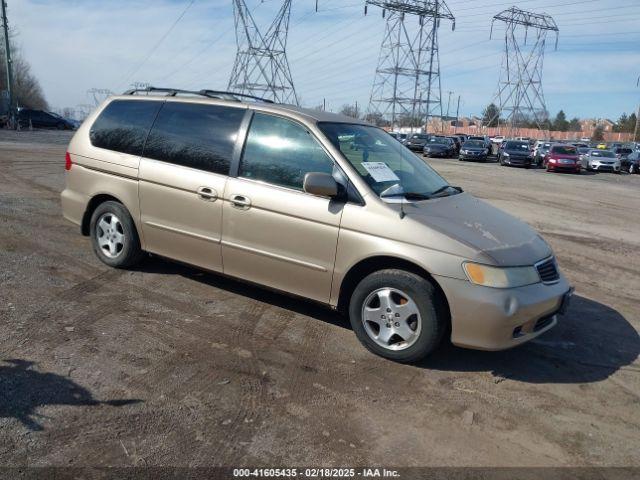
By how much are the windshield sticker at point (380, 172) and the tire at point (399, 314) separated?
84 cm

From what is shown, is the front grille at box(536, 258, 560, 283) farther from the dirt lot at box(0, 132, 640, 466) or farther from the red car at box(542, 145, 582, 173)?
the red car at box(542, 145, 582, 173)

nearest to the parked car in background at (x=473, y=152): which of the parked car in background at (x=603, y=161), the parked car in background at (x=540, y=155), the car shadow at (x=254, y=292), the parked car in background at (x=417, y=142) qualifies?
the parked car in background at (x=540, y=155)

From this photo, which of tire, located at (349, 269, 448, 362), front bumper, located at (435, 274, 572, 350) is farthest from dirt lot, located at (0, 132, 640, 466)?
front bumper, located at (435, 274, 572, 350)

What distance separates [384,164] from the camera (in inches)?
184

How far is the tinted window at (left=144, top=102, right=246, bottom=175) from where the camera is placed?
485 centimetres

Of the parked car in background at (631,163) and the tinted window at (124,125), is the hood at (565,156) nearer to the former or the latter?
the parked car in background at (631,163)

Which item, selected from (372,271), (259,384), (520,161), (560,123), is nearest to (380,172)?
(372,271)

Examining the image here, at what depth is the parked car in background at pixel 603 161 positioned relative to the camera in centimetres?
3475

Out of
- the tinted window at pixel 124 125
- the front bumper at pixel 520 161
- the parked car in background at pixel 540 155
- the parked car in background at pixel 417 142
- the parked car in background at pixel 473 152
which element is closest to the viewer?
the tinted window at pixel 124 125

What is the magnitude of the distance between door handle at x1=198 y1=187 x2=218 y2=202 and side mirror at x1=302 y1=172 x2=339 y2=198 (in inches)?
39.9

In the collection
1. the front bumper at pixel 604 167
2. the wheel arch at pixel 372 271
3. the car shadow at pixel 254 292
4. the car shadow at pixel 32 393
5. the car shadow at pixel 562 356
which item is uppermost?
the front bumper at pixel 604 167

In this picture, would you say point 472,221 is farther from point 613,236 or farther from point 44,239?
point 613,236

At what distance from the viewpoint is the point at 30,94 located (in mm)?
88125

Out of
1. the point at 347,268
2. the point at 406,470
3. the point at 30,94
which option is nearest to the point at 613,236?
the point at 347,268
